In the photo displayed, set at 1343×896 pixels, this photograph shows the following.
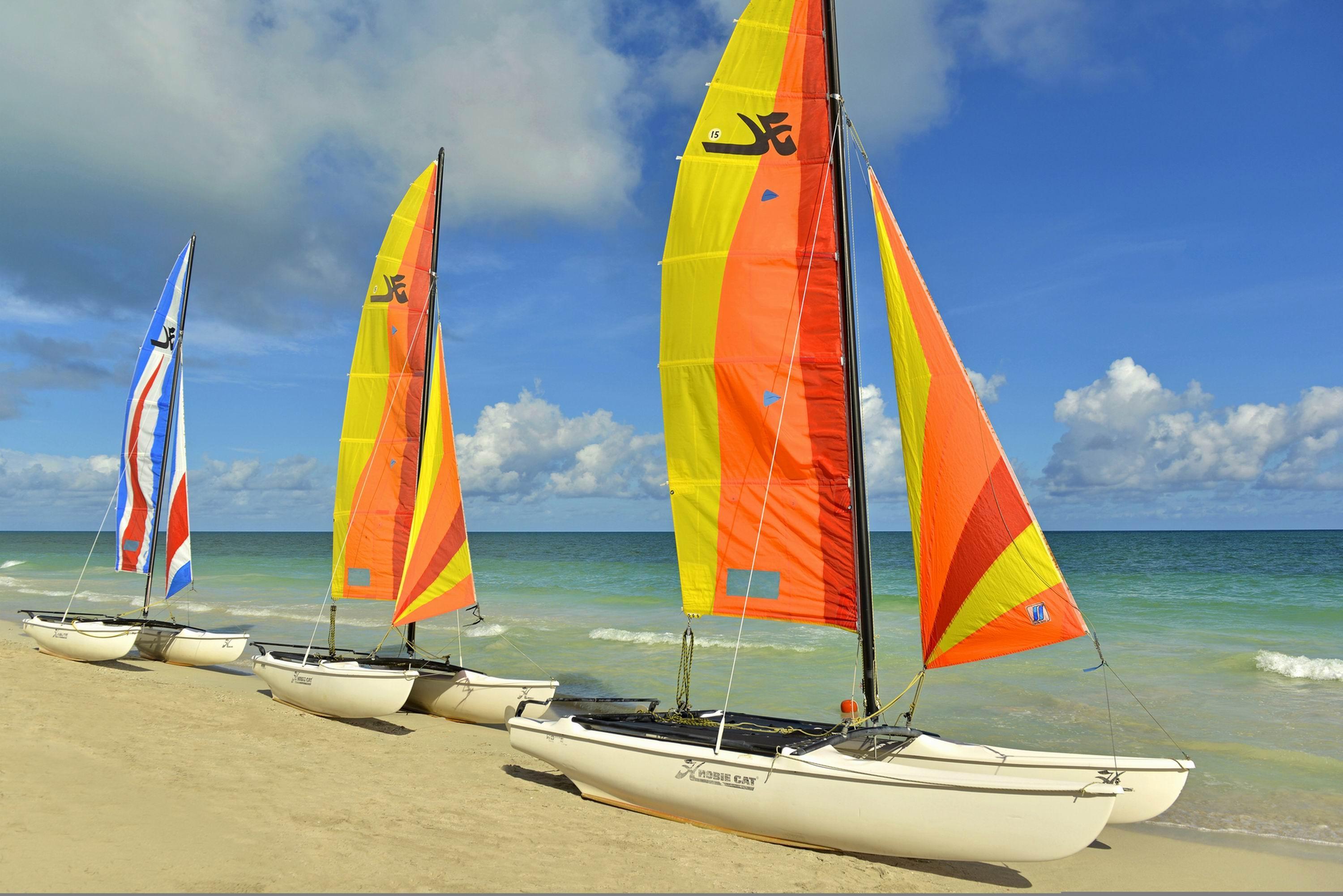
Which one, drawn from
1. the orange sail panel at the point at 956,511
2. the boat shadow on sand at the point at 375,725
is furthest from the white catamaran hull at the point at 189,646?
the orange sail panel at the point at 956,511

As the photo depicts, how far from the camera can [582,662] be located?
627 inches

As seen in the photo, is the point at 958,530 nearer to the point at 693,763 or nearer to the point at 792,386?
the point at 792,386

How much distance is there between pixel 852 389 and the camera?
6820mm

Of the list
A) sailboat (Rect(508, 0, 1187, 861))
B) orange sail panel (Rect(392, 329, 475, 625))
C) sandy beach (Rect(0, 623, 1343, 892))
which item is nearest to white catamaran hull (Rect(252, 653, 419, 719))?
sandy beach (Rect(0, 623, 1343, 892))

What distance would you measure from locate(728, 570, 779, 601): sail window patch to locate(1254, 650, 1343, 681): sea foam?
12.8 meters

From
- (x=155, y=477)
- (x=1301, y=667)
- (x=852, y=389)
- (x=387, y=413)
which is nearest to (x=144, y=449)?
(x=155, y=477)

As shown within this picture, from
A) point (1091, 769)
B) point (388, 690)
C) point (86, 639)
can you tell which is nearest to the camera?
point (1091, 769)

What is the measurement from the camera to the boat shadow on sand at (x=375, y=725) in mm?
9555

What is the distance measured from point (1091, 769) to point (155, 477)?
52.6 feet

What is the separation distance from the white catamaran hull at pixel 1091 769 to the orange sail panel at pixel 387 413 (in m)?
8.39

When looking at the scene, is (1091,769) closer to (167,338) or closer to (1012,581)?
(1012,581)

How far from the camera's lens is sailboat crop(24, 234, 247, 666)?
14.1 metres

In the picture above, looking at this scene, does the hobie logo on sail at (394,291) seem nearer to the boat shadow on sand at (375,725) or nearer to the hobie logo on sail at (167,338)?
the hobie logo on sail at (167,338)

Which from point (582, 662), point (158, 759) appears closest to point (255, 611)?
point (582, 662)
